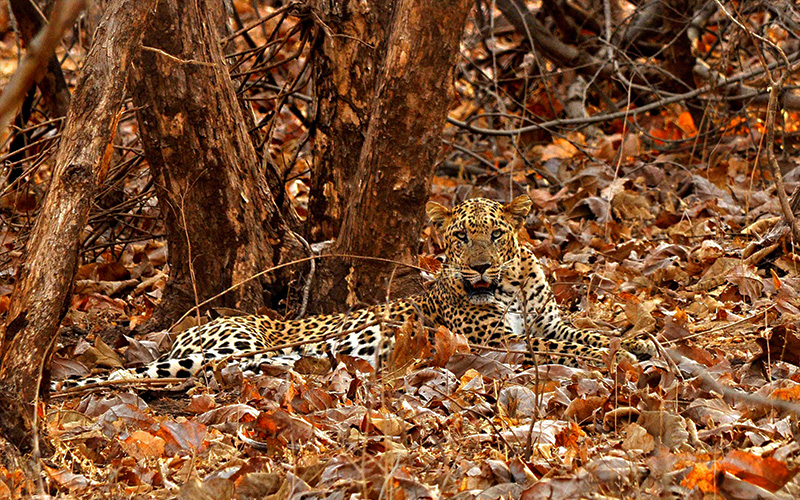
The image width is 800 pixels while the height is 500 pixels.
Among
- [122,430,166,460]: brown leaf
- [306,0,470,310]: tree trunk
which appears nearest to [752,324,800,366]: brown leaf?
[306,0,470,310]: tree trunk

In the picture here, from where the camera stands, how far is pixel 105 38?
135 inches

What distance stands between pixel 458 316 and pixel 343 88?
171 centimetres

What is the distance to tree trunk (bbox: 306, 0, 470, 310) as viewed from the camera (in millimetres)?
5188

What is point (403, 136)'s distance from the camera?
5355 millimetres

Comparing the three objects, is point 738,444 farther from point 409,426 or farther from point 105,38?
point 105,38

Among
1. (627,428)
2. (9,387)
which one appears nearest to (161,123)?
(9,387)

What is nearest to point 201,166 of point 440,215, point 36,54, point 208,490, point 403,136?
point 403,136

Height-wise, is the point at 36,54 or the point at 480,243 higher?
the point at 36,54

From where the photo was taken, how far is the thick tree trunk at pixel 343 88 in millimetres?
6277

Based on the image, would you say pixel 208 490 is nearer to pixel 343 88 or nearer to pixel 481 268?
pixel 481 268

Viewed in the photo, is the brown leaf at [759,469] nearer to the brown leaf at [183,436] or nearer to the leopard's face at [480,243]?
the brown leaf at [183,436]

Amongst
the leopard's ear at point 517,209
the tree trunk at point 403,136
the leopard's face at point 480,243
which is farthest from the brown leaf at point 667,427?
the leopard's ear at point 517,209

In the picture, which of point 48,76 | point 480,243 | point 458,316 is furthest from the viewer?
point 48,76

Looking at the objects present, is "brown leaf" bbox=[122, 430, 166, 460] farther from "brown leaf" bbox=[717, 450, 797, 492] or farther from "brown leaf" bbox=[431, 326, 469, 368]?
"brown leaf" bbox=[717, 450, 797, 492]
